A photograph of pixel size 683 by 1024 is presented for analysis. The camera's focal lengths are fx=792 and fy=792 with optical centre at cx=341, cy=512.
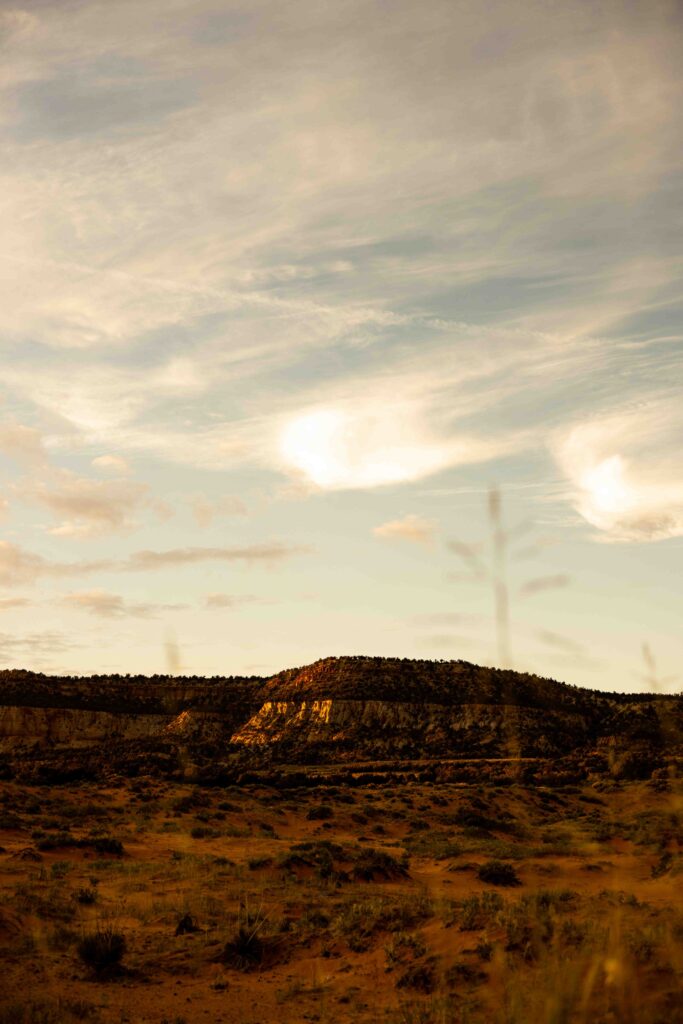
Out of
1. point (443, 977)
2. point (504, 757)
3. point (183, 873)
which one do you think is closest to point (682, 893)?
point (443, 977)

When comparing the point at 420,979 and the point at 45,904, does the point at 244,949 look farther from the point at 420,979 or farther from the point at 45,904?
the point at 45,904

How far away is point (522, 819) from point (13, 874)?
77.2ft

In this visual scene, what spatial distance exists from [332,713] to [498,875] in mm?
60158

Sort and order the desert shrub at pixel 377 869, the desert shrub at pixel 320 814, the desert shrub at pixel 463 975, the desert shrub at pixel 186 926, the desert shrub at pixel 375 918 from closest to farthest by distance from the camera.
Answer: the desert shrub at pixel 463 975 → the desert shrub at pixel 375 918 → the desert shrub at pixel 186 926 → the desert shrub at pixel 377 869 → the desert shrub at pixel 320 814

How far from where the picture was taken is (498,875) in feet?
67.2

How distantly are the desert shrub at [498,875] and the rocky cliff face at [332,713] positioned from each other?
43762 millimetres

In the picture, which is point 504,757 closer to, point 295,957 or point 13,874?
point 13,874

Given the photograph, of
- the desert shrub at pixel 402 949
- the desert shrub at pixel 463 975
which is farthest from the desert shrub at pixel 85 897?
the desert shrub at pixel 463 975

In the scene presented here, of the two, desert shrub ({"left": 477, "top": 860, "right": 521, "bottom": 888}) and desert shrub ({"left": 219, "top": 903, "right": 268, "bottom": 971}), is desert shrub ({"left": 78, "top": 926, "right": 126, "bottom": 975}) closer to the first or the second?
desert shrub ({"left": 219, "top": 903, "right": 268, "bottom": 971})

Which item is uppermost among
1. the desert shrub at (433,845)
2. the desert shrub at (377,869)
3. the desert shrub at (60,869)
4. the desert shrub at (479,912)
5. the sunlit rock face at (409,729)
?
the sunlit rock face at (409,729)

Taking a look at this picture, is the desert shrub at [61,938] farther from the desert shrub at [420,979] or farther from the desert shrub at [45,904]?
the desert shrub at [420,979]

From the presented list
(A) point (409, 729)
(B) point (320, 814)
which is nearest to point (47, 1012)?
(B) point (320, 814)

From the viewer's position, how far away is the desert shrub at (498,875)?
2031cm

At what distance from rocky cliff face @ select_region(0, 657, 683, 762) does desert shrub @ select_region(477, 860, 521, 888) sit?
43762mm
